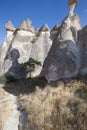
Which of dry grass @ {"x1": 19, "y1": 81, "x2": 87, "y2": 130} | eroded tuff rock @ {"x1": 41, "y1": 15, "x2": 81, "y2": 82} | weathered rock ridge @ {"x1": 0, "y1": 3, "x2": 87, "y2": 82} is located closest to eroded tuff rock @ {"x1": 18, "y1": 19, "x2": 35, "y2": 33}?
weathered rock ridge @ {"x1": 0, "y1": 3, "x2": 87, "y2": 82}

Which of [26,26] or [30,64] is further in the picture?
[26,26]

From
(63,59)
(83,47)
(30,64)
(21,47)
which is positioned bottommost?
(30,64)

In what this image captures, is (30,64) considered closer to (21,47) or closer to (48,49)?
(48,49)

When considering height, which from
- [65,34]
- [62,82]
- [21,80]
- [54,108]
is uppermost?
Result: [65,34]

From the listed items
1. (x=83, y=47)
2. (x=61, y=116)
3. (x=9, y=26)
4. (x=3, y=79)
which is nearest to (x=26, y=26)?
Answer: (x=9, y=26)

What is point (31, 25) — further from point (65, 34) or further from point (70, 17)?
point (65, 34)

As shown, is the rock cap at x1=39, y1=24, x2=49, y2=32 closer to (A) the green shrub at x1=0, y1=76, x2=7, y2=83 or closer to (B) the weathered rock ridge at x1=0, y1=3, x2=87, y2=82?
(B) the weathered rock ridge at x1=0, y1=3, x2=87, y2=82

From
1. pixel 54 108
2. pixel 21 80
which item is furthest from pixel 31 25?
pixel 54 108

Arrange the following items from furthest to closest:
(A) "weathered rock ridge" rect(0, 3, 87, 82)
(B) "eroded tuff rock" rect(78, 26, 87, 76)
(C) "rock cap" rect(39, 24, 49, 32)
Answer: (C) "rock cap" rect(39, 24, 49, 32) < (A) "weathered rock ridge" rect(0, 3, 87, 82) < (B) "eroded tuff rock" rect(78, 26, 87, 76)

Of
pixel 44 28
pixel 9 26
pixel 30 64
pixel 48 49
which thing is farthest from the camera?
pixel 9 26

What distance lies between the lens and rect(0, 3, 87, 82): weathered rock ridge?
20453mm

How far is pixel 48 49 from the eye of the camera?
3259 cm

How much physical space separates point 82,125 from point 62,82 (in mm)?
10198

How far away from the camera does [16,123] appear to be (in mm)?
11398
